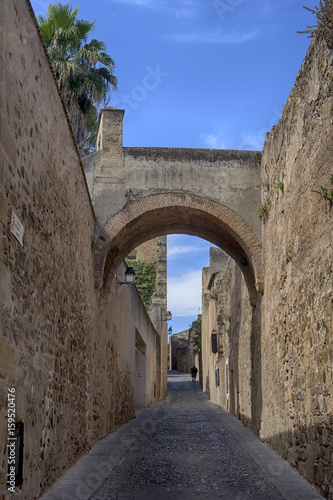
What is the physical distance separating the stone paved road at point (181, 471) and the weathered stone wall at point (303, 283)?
346mm

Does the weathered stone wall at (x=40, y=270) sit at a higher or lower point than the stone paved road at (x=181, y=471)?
higher

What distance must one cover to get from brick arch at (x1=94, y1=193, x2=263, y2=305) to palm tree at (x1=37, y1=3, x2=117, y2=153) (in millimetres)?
5688

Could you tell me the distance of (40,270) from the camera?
225 inches

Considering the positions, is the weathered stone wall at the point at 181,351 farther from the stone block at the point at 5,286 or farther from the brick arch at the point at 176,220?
the stone block at the point at 5,286

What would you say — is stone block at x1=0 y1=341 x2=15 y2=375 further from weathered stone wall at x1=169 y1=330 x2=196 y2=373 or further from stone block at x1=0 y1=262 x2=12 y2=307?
weathered stone wall at x1=169 y1=330 x2=196 y2=373

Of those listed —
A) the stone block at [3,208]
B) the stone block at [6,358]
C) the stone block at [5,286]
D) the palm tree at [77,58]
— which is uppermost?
the palm tree at [77,58]

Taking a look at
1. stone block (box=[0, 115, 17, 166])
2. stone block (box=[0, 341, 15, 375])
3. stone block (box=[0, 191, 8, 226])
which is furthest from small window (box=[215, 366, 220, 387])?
stone block (box=[0, 191, 8, 226])

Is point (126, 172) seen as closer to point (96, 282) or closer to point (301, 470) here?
point (96, 282)

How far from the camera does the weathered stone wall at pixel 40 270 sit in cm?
465

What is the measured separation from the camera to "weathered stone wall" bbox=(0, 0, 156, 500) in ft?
15.3

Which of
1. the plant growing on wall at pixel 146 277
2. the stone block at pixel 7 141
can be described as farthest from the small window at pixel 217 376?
the stone block at pixel 7 141

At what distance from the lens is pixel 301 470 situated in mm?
6852

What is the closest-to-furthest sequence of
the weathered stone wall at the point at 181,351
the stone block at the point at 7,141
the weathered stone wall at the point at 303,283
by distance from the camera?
the stone block at the point at 7,141
the weathered stone wall at the point at 303,283
the weathered stone wall at the point at 181,351

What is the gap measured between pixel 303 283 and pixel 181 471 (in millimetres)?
2779
